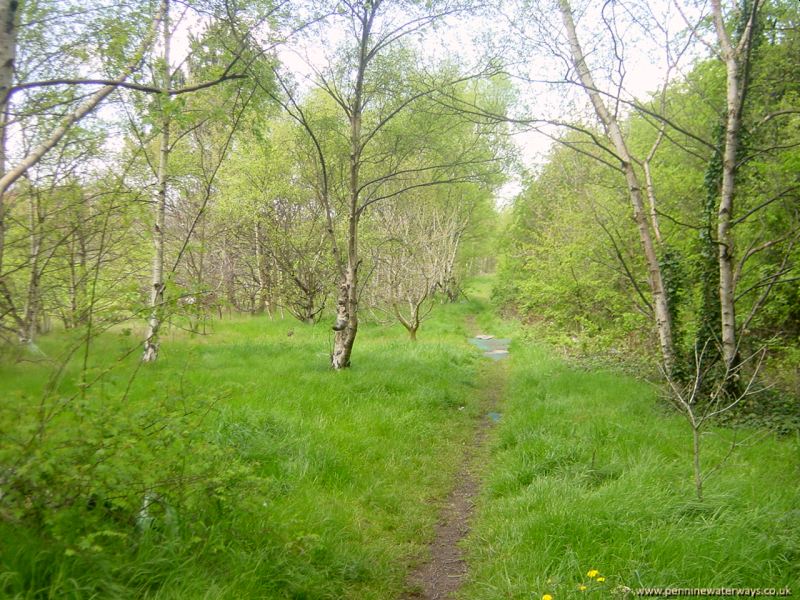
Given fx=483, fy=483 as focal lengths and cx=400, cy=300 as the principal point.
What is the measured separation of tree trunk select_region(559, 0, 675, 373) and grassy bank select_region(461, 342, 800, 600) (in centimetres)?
171

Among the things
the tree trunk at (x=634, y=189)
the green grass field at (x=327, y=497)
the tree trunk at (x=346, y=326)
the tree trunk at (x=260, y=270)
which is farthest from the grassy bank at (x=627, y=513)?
the tree trunk at (x=260, y=270)

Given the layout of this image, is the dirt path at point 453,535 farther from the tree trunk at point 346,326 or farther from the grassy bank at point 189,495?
the tree trunk at point 346,326

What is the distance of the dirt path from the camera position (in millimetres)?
3701

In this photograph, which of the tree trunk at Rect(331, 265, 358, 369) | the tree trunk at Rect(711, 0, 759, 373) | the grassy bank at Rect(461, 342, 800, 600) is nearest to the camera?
the grassy bank at Rect(461, 342, 800, 600)

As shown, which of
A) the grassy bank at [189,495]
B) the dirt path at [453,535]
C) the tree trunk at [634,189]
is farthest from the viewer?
the tree trunk at [634,189]

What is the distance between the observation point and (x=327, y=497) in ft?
14.7

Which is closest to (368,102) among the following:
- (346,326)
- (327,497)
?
(346,326)

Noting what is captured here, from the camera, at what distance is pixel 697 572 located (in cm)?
322

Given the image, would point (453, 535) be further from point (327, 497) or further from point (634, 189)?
point (634, 189)

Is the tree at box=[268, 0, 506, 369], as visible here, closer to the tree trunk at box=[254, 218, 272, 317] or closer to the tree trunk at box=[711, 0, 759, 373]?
the tree trunk at box=[711, 0, 759, 373]

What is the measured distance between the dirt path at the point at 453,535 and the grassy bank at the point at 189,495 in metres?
→ 0.13

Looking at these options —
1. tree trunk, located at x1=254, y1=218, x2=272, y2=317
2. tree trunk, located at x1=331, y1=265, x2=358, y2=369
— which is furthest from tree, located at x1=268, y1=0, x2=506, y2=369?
tree trunk, located at x1=254, y1=218, x2=272, y2=317

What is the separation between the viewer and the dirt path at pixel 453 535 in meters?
3.70

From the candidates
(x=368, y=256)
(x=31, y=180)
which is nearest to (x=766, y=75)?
(x=31, y=180)
